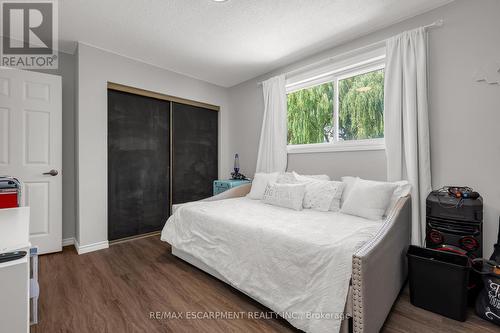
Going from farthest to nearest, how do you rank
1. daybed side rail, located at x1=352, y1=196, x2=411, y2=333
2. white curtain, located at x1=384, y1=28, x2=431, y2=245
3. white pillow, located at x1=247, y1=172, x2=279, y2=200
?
white pillow, located at x1=247, y1=172, x2=279, y2=200, white curtain, located at x1=384, y1=28, x2=431, y2=245, daybed side rail, located at x1=352, y1=196, x2=411, y2=333

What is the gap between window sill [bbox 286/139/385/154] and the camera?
252cm

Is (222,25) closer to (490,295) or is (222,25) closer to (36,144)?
(36,144)

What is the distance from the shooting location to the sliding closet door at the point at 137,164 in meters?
3.08

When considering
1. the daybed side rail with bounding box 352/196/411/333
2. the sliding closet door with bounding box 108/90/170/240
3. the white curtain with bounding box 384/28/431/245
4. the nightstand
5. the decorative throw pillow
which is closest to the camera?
the daybed side rail with bounding box 352/196/411/333

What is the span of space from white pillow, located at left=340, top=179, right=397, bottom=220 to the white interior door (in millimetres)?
3227

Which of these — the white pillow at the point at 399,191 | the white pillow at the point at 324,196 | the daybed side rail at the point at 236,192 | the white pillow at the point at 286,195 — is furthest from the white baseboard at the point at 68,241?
the white pillow at the point at 399,191

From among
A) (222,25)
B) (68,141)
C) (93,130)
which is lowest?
(68,141)

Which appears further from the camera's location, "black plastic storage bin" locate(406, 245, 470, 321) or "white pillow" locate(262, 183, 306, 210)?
"white pillow" locate(262, 183, 306, 210)

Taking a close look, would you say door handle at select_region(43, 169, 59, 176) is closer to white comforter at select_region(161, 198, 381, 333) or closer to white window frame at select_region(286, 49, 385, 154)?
white comforter at select_region(161, 198, 381, 333)

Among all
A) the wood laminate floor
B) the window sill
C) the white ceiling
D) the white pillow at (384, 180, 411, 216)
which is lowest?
the wood laminate floor

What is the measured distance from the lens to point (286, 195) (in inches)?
98.0

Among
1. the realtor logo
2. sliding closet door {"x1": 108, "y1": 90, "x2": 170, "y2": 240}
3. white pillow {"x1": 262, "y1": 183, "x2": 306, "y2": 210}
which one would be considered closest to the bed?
white pillow {"x1": 262, "y1": 183, "x2": 306, "y2": 210}

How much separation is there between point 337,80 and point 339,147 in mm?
841

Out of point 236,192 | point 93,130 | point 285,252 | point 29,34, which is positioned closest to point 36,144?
point 93,130
